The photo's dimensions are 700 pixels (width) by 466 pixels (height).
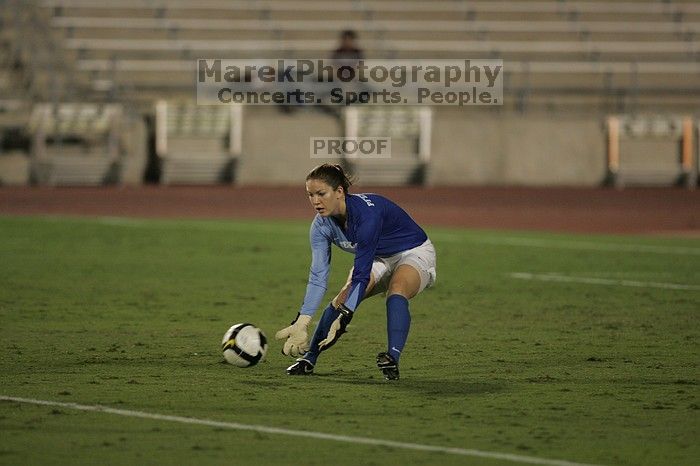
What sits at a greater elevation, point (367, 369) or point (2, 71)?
point (2, 71)

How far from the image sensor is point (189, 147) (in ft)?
96.6

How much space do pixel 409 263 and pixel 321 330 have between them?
71 centimetres

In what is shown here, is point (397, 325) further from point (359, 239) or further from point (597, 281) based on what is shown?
point (597, 281)

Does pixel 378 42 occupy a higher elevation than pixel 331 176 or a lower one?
higher

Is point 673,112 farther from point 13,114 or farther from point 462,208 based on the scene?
point 13,114

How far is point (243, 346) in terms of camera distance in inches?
351

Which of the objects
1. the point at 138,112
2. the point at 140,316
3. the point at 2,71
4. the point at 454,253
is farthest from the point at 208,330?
the point at 2,71

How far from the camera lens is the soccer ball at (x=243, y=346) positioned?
890 centimetres

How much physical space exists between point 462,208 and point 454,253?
7553 mm

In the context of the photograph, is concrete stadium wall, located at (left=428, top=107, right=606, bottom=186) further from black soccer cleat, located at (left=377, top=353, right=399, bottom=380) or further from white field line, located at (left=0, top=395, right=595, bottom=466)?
white field line, located at (left=0, top=395, right=595, bottom=466)

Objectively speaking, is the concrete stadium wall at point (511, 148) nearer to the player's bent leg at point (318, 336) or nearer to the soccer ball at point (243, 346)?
the player's bent leg at point (318, 336)

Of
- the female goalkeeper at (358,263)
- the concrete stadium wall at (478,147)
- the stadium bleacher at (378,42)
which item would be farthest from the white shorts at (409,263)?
the stadium bleacher at (378,42)

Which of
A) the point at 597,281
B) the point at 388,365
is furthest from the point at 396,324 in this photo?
the point at 597,281

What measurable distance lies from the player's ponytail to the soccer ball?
1171mm
